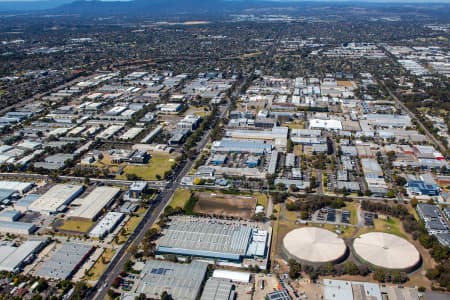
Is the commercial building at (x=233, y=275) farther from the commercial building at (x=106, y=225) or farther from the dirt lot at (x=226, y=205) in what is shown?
the commercial building at (x=106, y=225)

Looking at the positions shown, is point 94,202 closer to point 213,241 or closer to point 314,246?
point 213,241

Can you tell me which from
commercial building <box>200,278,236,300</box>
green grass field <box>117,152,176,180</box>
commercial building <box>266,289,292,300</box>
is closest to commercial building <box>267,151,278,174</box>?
green grass field <box>117,152,176,180</box>

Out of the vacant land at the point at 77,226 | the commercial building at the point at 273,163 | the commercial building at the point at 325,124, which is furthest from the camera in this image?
the commercial building at the point at 325,124

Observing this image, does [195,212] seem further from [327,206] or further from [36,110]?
[36,110]

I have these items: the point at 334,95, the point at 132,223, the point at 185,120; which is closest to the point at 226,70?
the point at 334,95

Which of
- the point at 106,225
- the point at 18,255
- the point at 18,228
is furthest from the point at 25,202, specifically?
the point at 106,225

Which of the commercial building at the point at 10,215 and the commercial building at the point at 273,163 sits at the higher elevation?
the commercial building at the point at 273,163

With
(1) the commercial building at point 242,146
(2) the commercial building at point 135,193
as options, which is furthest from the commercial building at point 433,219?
(2) the commercial building at point 135,193
